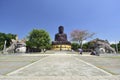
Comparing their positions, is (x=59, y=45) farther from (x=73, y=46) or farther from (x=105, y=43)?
(x=105, y=43)

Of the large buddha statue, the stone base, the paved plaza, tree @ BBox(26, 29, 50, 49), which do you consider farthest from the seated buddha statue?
the paved plaza

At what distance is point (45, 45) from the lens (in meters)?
57.7

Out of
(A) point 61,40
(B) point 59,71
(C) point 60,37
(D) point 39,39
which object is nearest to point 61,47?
(A) point 61,40

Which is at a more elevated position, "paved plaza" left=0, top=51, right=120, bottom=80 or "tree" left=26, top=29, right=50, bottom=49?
"tree" left=26, top=29, right=50, bottom=49

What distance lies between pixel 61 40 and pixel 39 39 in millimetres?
17989

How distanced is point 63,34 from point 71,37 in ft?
13.7

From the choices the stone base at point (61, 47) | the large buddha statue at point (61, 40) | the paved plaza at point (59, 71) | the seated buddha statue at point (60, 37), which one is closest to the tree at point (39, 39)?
the stone base at point (61, 47)

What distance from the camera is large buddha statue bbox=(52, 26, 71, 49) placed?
70.8m

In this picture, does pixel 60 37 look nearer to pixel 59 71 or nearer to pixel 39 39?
pixel 39 39

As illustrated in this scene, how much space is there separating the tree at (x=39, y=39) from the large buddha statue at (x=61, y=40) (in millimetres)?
12111

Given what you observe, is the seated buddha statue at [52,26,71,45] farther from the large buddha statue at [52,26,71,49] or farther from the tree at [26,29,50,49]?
the tree at [26,29,50,49]

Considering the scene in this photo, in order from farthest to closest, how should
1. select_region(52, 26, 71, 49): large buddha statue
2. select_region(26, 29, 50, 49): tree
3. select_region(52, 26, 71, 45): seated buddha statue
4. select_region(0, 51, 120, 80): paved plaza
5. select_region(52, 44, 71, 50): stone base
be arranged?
select_region(52, 26, 71, 45): seated buddha statue < select_region(52, 26, 71, 49): large buddha statue < select_region(52, 44, 71, 50): stone base < select_region(26, 29, 50, 49): tree < select_region(0, 51, 120, 80): paved plaza

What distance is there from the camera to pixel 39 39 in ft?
186

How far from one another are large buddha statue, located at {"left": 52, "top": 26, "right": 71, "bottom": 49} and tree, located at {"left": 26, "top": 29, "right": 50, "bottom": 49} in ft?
39.7
